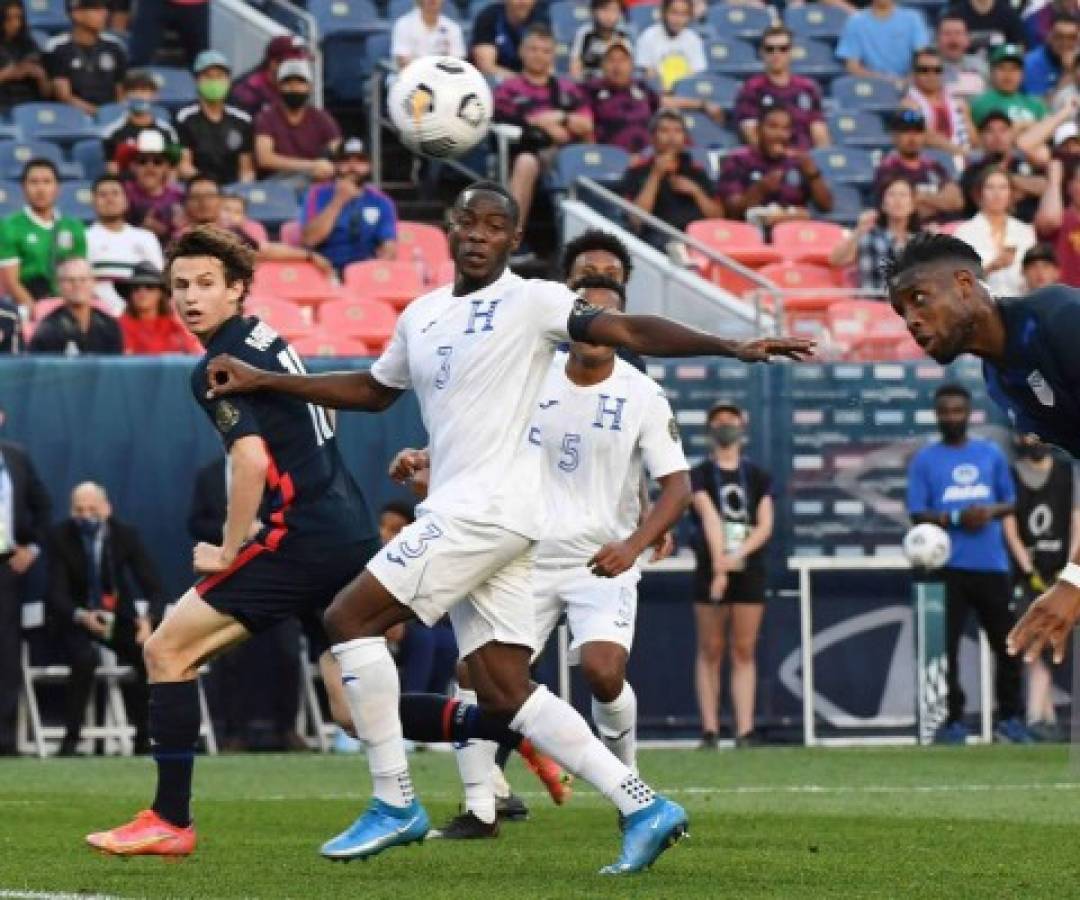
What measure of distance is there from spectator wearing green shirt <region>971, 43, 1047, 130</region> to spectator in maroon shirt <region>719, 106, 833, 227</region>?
2351mm

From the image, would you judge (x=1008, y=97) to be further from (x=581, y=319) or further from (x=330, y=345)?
(x=581, y=319)

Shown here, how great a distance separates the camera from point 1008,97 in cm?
2384

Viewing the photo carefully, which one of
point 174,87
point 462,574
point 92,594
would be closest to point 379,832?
point 462,574

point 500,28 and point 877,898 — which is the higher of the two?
point 500,28

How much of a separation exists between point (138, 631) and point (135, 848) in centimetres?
815

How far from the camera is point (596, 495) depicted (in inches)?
457

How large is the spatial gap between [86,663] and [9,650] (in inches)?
18.9

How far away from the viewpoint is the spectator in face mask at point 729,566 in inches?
710

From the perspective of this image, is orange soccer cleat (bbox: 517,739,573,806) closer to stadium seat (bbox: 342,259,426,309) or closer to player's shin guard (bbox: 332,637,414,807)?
player's shin guard (bbox: 332,637,414,807)

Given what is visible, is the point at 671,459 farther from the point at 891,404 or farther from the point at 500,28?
the point at 500,28

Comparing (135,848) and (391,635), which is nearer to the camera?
(135,848)

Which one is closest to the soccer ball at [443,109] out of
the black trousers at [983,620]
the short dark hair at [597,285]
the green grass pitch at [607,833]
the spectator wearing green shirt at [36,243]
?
the short dark hair at [597,285]

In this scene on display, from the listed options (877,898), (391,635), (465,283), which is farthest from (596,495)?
(391,635)

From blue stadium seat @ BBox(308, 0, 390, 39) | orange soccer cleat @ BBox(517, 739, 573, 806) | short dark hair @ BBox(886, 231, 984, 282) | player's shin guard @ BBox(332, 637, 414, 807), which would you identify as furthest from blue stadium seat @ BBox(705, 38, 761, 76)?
short dark hair @ BBox(886, 231, 984, 282)
